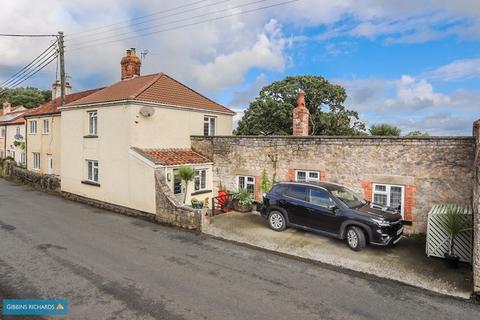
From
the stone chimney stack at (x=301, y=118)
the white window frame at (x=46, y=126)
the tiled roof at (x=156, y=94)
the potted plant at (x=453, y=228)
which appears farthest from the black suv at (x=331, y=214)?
the white window frame at (x=46, y=126)

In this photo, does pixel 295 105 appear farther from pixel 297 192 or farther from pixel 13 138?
pixel 13 138

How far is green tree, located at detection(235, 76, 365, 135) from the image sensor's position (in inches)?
1336

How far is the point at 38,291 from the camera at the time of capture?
711 centimetres

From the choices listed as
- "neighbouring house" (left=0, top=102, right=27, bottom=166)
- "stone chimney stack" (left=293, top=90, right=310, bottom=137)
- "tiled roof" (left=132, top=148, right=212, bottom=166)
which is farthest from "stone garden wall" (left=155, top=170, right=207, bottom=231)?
"neighbouring house" (left=0, top=102, right=27, bottom=166)

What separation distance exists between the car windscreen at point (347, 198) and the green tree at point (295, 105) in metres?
23.4

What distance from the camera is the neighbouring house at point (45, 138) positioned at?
24625mm

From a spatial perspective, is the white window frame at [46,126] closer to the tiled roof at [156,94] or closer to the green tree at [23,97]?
the tiled roof at [156,94]

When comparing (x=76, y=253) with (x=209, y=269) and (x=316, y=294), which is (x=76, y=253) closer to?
(x=209, y=269)

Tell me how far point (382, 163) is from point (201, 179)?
30.4 feet

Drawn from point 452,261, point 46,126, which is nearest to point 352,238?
point 452,261

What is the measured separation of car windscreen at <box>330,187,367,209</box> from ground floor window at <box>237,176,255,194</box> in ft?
18.2

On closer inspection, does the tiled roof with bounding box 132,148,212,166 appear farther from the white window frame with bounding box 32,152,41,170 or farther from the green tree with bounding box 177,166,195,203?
the white window frame with bounding box 32,152,41,170

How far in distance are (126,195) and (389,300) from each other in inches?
491

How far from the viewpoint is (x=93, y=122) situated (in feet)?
58.2
